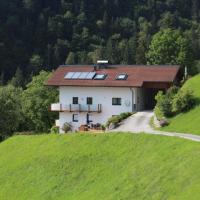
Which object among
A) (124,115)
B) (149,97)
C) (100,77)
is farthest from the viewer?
(149,97)

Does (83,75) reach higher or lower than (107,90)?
higher

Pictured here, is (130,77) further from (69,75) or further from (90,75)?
(69,75)

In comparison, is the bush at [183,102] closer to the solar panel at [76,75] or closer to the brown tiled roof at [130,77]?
the brown tiled roof at [130,77]

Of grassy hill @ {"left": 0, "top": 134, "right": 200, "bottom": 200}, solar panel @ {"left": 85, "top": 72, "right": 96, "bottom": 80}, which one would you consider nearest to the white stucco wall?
solar panel @ {"left": 85, "top": 72, "right": 96, "bottom": 80}

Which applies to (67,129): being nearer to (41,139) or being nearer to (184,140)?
(41,139)

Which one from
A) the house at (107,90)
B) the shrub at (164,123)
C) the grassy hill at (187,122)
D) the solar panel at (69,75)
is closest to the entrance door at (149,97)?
the house at (107,90)

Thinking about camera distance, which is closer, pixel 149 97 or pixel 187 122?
pixel 187 122

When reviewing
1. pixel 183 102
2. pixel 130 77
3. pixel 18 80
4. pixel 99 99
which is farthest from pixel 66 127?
pixel 18 80

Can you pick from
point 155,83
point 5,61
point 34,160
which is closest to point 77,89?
point 155,83

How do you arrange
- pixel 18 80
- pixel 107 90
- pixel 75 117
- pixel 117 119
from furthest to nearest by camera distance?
1. pixel 18 80
2. pixel 75 117
3. pixel 107 90
4. pixel 117 119
